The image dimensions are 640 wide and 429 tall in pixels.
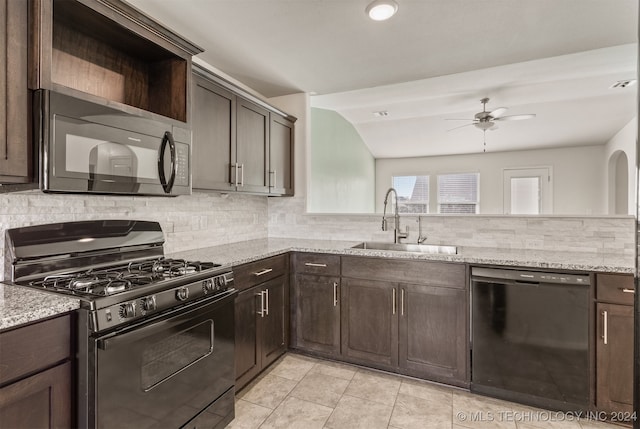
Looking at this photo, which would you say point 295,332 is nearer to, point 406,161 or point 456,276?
point 456,276

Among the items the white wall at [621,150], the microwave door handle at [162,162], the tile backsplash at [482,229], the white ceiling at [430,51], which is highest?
the white ceiling at [430,51]

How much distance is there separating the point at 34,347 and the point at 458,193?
247 inches

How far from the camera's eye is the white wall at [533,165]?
5023 millimetres

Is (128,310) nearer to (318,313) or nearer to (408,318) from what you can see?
(318,313)

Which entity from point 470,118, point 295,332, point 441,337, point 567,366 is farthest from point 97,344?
point 470,118

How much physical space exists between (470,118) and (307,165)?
2705 mm

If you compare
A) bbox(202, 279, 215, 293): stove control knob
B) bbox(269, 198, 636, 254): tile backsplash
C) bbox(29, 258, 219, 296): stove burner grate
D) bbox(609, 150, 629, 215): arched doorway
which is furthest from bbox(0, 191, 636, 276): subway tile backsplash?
bbox(609, 150, 629, 215): arched doorway

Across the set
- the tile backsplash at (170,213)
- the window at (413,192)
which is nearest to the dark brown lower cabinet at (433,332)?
the tile backsplash at (170,213)

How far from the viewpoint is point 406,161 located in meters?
6.52

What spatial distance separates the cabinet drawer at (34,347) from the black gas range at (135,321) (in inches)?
2.1

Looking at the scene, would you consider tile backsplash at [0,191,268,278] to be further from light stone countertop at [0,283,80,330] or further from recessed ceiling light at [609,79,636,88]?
recessed ceiling light at [609,79,636,88]

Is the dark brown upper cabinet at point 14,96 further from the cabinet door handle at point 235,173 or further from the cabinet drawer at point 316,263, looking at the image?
the cabinet drawer at point 316,263

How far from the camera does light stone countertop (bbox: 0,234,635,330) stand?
3.66ft

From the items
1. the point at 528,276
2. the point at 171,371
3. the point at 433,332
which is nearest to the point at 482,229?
the point at 528,276
